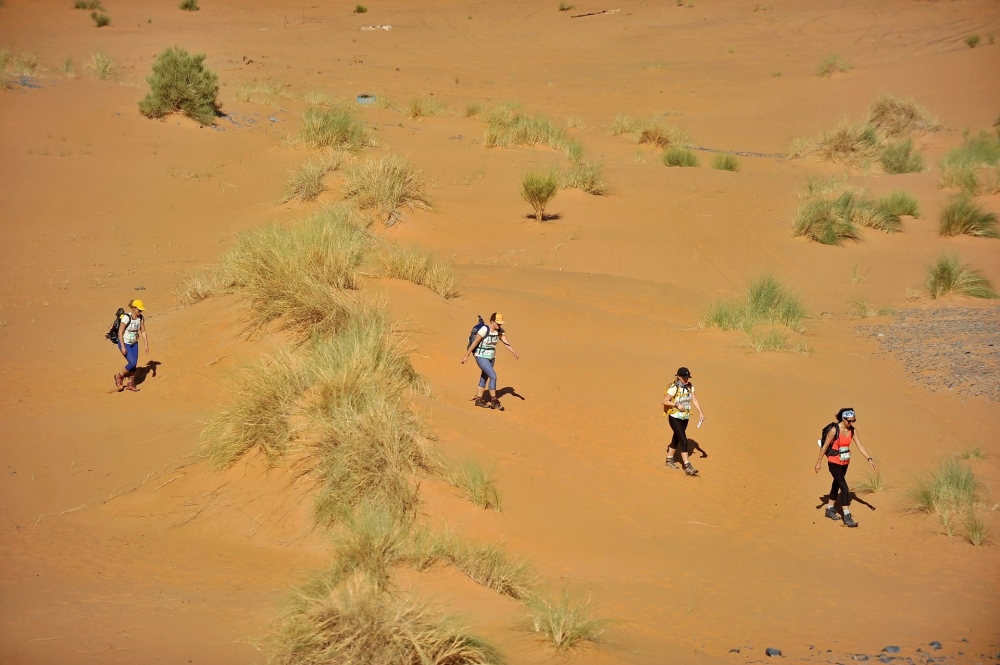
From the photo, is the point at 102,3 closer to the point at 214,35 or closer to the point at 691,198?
the point at 214,35

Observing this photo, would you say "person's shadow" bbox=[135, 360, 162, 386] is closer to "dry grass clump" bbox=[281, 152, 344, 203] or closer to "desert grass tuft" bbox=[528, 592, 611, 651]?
"desert grass tuft" bbox=[528, 592, 611, 651]

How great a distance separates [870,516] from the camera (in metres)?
10.1

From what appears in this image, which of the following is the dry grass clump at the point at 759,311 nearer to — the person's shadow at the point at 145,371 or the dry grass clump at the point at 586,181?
the dry grass clump at the point at 586,181

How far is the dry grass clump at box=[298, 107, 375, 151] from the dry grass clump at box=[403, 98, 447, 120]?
17.3 feet

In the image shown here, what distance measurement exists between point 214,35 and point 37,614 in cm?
4248

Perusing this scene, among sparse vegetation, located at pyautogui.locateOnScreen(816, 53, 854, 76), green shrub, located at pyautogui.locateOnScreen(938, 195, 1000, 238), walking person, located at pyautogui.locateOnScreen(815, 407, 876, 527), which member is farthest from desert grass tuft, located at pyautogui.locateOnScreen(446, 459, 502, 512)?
sparse vegetation, located at pyautogui.locateOnScreen(816, 53, 854, 76)

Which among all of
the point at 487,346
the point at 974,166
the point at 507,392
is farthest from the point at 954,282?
the point at 487,346

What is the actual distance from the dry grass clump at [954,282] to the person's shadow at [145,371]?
14.2m

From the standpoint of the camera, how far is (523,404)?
12.3 meters

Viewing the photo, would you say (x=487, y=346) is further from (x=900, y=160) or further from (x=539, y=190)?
(x=900, y=160)

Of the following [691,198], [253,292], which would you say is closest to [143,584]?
[253,292]

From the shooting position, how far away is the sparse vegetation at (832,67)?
39.5 m

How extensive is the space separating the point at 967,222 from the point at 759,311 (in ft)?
27.2

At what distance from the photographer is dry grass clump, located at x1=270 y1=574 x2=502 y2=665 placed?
5699 mm
